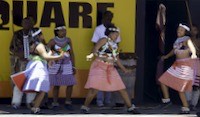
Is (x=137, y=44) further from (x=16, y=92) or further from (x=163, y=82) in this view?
(x=16, y=92)

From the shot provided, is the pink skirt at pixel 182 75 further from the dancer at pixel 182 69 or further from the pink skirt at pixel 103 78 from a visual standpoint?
the pink skirt at pixel 103 78

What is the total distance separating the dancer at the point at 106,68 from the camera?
11.0 metres

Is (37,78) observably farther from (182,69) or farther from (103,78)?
(182,69)

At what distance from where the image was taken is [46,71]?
10.8 m

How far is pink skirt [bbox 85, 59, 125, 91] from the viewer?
432 inches

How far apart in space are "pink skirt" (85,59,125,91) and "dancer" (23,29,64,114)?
692 mm

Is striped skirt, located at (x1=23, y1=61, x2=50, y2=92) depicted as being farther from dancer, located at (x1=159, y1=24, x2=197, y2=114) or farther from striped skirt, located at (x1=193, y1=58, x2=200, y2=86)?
striped skirt, located at (x1=193, y1=58, x2=200, y2=86)

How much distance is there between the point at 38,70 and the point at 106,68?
1.25 m

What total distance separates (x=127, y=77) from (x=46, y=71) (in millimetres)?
2074

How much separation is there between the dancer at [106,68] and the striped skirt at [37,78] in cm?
87

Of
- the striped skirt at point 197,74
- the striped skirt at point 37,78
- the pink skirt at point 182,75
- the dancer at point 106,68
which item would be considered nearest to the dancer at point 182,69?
the pink skirt at point 182,75

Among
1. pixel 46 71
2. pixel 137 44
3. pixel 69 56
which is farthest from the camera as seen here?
pixel 137 44

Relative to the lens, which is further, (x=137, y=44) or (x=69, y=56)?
(x=137, y=44)

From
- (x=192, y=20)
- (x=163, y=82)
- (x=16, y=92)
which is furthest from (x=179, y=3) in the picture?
(x=16, y=92)
